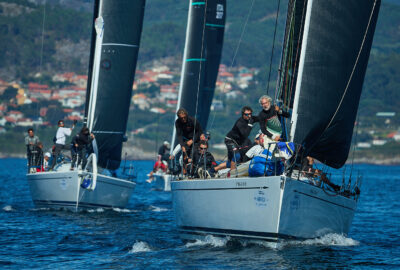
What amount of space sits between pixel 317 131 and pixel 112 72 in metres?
10.1

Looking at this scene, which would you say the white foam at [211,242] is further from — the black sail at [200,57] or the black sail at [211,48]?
the black sail at [211,48]

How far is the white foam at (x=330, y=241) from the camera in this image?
1229 cm

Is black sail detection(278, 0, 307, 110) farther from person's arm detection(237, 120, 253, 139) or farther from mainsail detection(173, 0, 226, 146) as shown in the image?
mainsail detection(173, 0, 226, 146)

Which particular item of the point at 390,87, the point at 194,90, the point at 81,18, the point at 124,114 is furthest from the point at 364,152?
the point at 124,114

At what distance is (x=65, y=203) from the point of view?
64.3ft

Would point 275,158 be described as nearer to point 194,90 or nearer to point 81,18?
point 194,90

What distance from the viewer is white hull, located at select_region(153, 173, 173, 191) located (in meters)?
31.4

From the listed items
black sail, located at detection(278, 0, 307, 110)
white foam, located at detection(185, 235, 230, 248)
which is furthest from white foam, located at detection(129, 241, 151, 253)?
black sail, located at detection(278, 0, 307, 110)

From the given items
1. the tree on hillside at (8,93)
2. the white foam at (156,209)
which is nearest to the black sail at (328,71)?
the white foam at (156,209)

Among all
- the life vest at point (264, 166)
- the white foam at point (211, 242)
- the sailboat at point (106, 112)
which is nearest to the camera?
the life vest at point (264, 166)

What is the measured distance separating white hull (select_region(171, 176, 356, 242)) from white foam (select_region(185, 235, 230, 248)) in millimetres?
94

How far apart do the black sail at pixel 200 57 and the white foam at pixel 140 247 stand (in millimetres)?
16040

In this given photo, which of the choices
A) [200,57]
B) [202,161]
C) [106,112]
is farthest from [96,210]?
[200,57]

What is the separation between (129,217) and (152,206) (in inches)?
178
